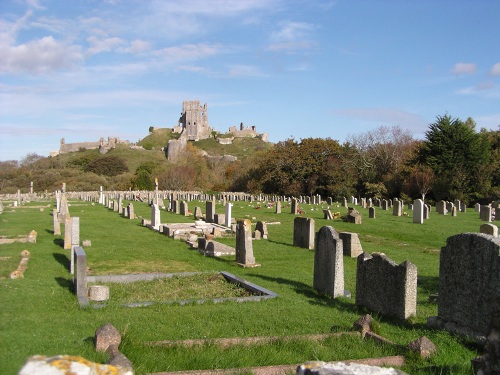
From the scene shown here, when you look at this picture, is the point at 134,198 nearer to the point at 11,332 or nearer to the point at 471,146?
the point at 471,146

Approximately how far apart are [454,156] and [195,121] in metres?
133

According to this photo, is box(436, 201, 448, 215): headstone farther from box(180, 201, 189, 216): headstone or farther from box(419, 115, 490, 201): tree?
box(180, 201, 189, 216): headstone

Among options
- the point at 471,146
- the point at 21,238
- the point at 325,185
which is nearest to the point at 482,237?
the point at 21,238

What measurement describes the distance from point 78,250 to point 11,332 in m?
4.63

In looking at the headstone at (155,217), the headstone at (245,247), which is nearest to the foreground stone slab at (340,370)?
the headstone at (245,247)

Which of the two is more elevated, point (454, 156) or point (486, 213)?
point (454, 156)

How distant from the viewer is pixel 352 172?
214 ft

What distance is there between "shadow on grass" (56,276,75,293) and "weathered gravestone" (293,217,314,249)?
9.80m

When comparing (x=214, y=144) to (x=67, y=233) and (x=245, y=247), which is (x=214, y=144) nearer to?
(x=67, y=233)

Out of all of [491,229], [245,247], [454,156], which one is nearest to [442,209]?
[454,156]

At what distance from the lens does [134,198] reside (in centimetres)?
6562

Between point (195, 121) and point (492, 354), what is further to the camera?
point (195, 121)

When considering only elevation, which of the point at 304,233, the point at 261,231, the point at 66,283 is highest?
the point at 304,233

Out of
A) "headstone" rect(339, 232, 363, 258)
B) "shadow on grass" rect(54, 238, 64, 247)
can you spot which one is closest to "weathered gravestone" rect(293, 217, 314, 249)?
"headstone" rect(339, 232, 363, 258)
